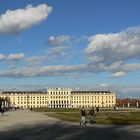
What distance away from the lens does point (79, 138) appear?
87.7ft

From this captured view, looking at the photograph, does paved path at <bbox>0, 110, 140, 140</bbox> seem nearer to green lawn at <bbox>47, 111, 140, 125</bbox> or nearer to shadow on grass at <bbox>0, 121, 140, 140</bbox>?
shadow on grass at <bbox>0, 121, 140, 140</bbox>

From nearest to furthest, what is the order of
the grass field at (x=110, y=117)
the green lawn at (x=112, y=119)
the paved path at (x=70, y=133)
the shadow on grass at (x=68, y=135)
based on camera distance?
the shadow on grass at (x=68, y=135) < the paved path at (x=70, y=133) < the green lawn at (x=112, y=119) < the grass field at (x=110, y=117)

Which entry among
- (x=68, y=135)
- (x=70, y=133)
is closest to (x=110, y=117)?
(x=70, y=133)

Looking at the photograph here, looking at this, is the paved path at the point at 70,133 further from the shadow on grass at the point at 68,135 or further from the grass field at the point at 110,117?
the grass field at the point at 110,117

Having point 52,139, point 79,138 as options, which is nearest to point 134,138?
point 79,138

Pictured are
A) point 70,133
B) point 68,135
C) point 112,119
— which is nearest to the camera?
point 68,135

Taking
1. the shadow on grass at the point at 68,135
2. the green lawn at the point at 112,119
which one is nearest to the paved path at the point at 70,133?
the shadow on grass at the point at 68,135

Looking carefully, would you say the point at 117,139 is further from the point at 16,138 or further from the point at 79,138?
the point at 16,138

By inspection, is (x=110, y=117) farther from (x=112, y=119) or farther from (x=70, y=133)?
(x=70, y=133)

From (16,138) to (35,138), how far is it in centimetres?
126

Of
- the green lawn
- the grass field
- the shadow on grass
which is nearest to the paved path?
the shadow on grass

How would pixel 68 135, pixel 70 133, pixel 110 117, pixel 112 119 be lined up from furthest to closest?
pixel 110 117 → pixel 112 119 → pixel 70 133 → pixel 68 135

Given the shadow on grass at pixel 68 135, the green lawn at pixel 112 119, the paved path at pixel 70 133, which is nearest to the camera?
the shadow on grass at pixel 68 135

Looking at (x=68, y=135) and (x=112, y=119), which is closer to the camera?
(x=68, y=135)
